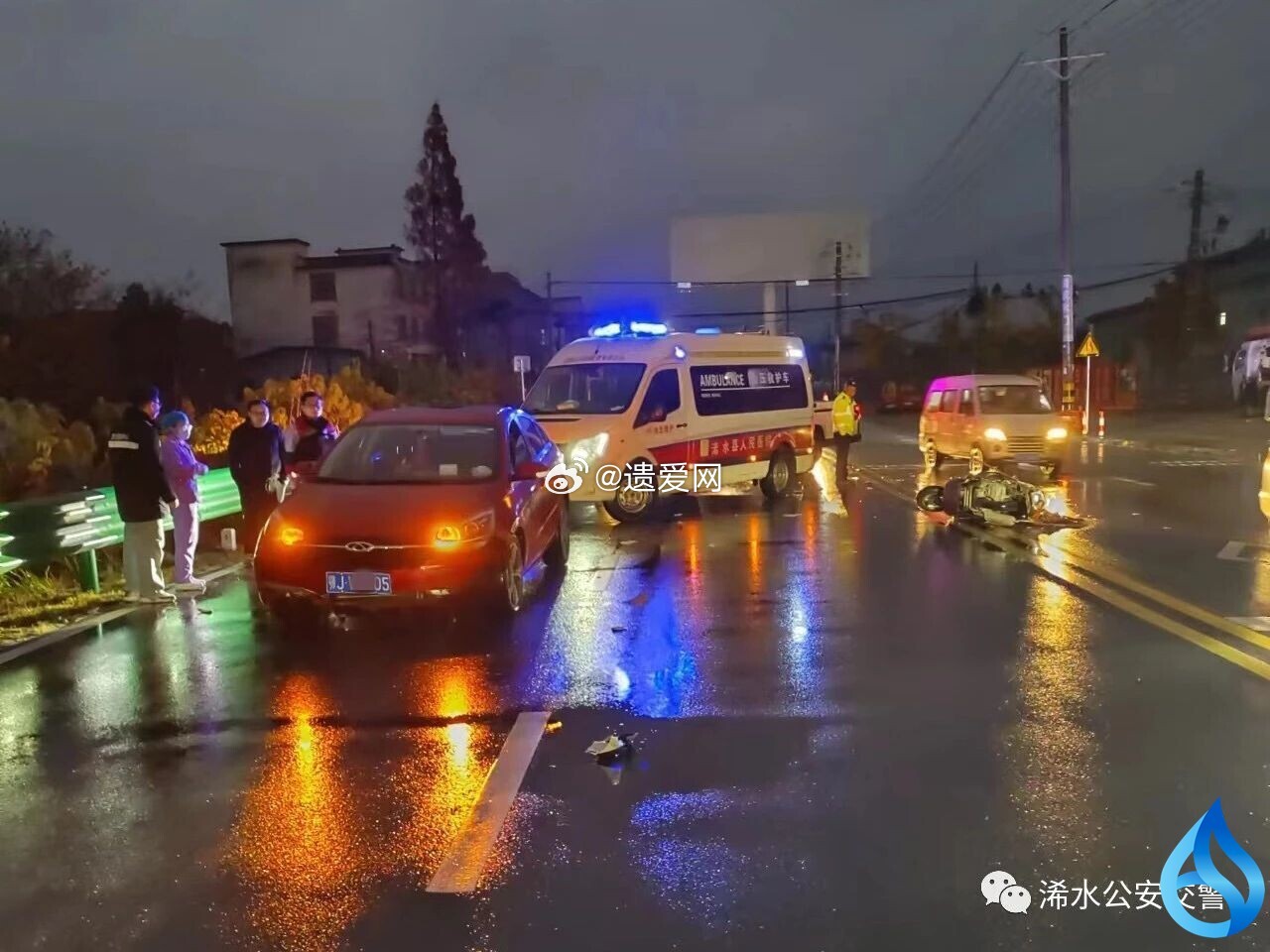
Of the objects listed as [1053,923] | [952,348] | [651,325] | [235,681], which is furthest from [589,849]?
[952,348]

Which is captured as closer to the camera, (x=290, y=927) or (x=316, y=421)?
(x=290, y=927)

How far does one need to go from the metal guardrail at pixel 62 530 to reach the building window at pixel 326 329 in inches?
1700

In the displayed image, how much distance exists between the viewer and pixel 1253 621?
7398 millimetres

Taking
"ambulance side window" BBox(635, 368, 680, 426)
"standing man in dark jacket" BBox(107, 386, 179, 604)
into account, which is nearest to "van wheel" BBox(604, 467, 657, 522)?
"ambulance side window" BBox(635, 368, 680, 426)

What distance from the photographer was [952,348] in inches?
2453

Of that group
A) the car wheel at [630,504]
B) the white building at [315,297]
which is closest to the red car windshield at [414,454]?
the car wheel at [630,504]

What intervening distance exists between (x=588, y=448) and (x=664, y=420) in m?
1.21

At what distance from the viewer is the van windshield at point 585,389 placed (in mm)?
13312

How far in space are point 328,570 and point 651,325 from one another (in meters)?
8.75

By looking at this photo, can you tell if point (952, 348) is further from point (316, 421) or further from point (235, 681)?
point (235, 681)

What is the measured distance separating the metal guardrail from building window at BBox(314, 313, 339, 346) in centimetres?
4318

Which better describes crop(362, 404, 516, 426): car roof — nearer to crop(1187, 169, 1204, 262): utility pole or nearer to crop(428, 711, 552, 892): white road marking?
crop(428, 711, 552, 892): white road marking

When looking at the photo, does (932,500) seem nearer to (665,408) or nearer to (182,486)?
(665,408)

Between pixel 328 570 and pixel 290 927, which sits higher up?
pixel 328 570
